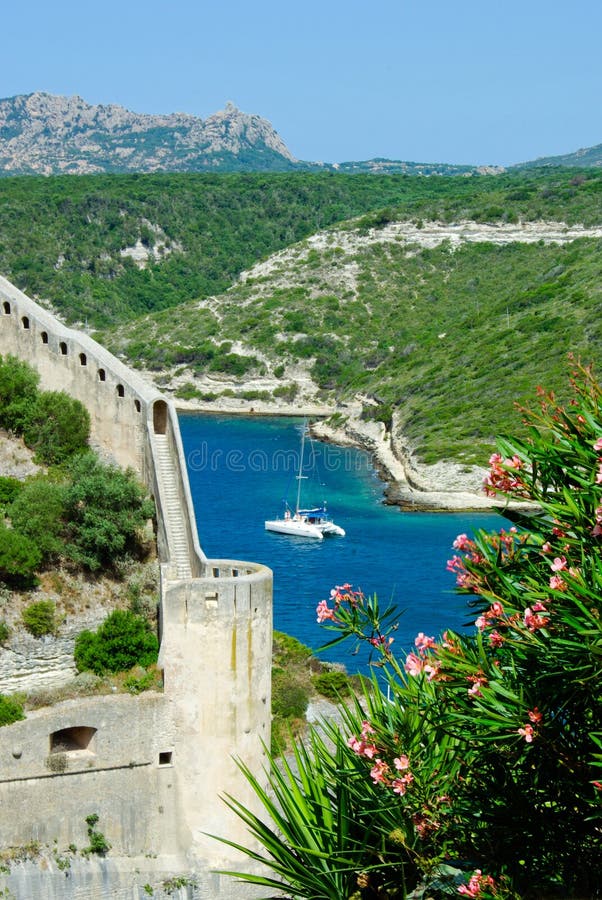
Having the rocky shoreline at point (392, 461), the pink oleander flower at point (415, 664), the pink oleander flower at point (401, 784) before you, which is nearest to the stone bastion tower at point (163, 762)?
the pink oleander flower at point (401, 784)

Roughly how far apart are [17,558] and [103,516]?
1761 mm

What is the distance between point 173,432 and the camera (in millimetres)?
22766

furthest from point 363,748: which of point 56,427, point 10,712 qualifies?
point 56,427

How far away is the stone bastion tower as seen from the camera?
18.0 metres

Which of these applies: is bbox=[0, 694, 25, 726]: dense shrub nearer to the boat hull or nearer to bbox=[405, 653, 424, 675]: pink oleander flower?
bbox=[405, 653, 424, 675]: pink oleander flower

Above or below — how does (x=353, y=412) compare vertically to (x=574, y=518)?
above

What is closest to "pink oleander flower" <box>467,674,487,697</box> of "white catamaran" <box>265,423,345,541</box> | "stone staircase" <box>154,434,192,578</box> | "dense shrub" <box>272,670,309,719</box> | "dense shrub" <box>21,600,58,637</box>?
"stone staircase" <box>154,434,192,578</box>

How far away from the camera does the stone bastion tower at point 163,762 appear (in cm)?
1798

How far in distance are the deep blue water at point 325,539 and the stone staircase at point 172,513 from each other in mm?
10469

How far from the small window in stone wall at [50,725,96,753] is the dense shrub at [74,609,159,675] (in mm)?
1617

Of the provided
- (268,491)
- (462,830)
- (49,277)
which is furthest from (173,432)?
(49,277)

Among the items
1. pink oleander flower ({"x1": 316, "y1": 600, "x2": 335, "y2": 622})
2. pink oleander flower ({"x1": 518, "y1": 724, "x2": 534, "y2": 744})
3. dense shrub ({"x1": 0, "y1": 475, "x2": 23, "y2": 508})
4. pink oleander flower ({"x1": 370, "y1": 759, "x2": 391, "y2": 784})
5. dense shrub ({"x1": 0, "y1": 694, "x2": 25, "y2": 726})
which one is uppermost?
dense shrub ({"x1": 0, "y1": 475, "x2": 23, "y2": 508})

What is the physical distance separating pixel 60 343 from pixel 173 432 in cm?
332

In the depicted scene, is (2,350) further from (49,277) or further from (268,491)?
(49,277)
